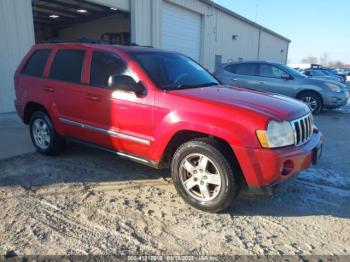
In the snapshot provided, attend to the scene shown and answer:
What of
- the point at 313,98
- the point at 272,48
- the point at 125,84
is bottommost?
the point at 313,98

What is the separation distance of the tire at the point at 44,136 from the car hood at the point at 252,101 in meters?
2.45

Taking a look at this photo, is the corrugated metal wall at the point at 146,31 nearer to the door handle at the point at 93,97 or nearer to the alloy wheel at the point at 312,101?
the door handle at the point at 93,97

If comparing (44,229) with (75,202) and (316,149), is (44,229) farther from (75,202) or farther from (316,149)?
(316,149)

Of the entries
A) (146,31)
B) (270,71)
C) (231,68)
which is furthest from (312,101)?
(146,31)

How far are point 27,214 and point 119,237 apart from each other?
1.14 m

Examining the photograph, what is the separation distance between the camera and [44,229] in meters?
3.24

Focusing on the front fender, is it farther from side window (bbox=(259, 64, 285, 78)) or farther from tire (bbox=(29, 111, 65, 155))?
side window (bbox=(259, 64, 285, 78))

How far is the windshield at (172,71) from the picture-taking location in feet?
→ 13.8

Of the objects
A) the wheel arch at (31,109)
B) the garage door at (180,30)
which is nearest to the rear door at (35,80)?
the wheel arch at (31,109)

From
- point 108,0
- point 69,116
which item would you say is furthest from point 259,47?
point 69,116

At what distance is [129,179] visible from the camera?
458cm

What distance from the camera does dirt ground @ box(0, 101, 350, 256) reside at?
9.91ft

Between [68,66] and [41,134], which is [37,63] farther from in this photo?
[41,134]

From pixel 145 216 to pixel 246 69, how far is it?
876 centimetres
